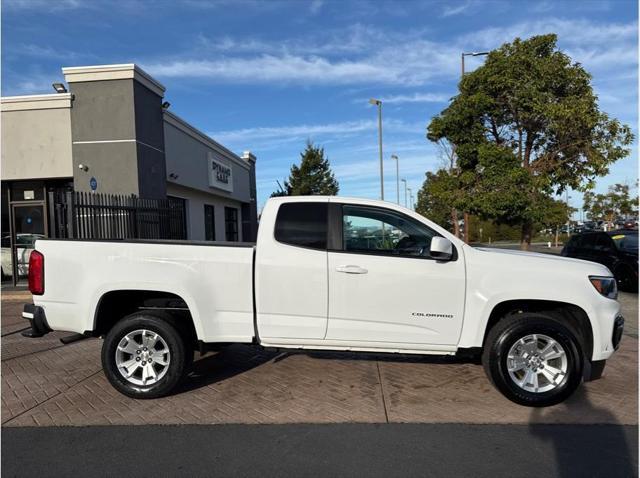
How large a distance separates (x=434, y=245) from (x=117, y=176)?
10359 mm

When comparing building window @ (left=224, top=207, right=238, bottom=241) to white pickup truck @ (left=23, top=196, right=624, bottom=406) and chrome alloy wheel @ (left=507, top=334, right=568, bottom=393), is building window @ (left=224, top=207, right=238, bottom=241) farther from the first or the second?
chrome alloy wheel @ (left=507, top=334, right=568, bottom=393)

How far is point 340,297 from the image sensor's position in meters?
4.60

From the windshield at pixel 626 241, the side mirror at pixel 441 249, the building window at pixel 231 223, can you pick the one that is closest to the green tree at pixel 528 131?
the windshield at pixel 626 241

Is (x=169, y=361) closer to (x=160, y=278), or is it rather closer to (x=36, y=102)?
(x=160, y=278)

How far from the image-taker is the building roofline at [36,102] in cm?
1249

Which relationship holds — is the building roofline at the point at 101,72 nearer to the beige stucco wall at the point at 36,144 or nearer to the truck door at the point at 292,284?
the beige stucco wall at the point at 36,144

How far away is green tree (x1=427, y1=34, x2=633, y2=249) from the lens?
13711 millimetres

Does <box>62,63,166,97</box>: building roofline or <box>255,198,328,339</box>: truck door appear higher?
<box>62,63,166,97</box>: building roofline

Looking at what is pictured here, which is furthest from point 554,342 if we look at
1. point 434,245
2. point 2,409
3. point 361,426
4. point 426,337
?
point 2,409

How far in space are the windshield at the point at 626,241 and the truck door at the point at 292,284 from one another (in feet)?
34.0

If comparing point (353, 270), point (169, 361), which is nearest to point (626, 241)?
point (353, 270)

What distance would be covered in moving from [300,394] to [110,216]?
8246 mm

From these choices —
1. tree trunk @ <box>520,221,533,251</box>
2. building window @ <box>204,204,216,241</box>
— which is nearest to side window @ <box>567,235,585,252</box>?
tree trunk @ <box>520,221,533,251</box>

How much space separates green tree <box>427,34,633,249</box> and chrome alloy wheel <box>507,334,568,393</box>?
10.1 metres
